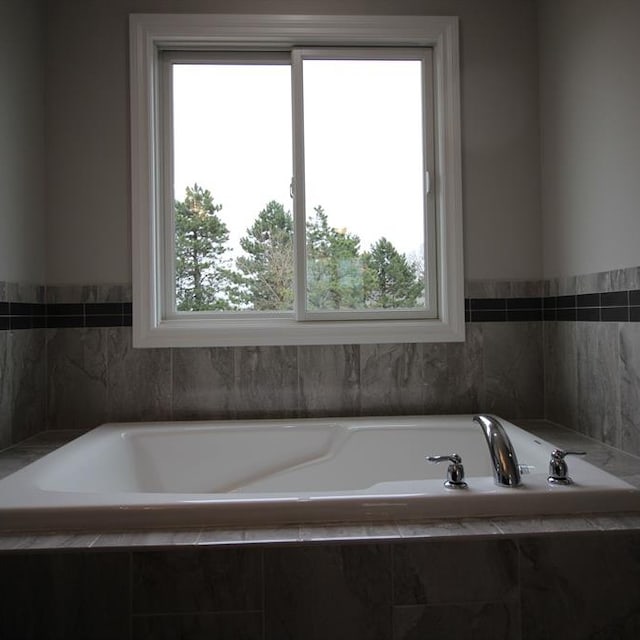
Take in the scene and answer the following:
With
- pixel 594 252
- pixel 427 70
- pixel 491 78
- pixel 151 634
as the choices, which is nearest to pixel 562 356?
pixel 594 252

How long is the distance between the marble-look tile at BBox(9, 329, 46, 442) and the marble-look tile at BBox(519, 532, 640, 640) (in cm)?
184

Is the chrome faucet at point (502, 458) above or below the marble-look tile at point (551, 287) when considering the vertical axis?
below

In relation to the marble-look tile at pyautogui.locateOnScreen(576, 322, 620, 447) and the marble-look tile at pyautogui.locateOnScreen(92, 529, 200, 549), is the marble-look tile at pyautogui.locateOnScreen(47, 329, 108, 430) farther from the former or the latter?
the marble-look tile at pyautogui.locateOnScreen(576, 322, 620, 447)

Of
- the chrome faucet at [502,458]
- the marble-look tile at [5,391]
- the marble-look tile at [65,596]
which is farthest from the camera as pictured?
the marble-look tile at [5,391]

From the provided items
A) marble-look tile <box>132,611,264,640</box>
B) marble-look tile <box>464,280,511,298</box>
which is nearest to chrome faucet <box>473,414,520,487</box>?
marble-look tile <box>132,611,264,640</box>

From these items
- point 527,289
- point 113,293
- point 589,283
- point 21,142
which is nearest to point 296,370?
point 113,293

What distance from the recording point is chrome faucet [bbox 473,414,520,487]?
1.25 metres

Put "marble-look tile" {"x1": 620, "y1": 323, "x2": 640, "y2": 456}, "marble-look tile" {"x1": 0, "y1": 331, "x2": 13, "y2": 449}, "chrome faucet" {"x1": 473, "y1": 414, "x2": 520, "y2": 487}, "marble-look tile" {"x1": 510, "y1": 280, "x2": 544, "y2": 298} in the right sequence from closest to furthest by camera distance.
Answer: "chrome faucet" {"x1": 473, "y1": 414, "x2": 520, "y2": 487}, "marble-look tile" {"x1": 620, "y1": 323, "x2": 640, "y2": 456}, "marble-look tile" {"x1": 0, "y1": 331, "x2": 13, "y2": 449}, "marble-look tile" {"x1": 510, "y1": 280, "x2": 544, "y2": 298}

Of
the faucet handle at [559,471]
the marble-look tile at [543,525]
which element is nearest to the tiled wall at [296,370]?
the faucet handle at [559,471]

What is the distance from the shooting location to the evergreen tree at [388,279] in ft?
7.65

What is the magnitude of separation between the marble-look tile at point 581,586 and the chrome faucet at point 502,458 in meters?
0.16

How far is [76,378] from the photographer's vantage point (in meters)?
2.18

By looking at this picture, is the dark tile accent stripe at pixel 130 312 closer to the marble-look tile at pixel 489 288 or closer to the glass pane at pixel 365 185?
the marble-look tile at pixel 489 288

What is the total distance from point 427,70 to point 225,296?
1361 millimetres
